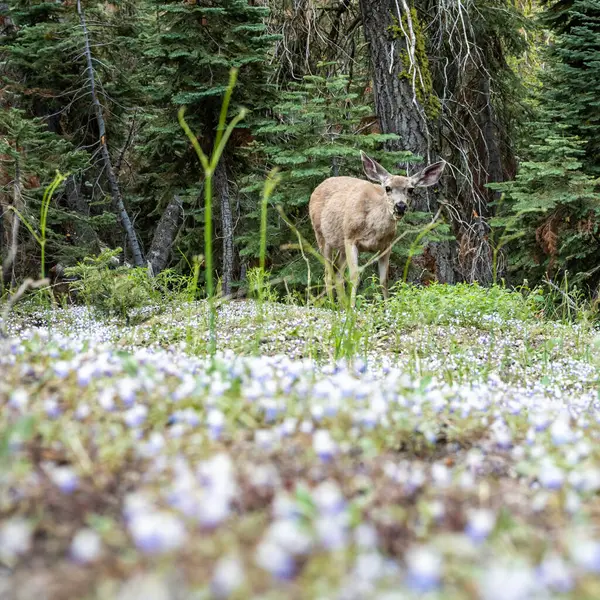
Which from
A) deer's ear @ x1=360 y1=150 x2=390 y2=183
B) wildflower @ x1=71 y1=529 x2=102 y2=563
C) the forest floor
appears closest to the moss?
deer's ear @ x1=360 y1=150 x2=390 y2=183

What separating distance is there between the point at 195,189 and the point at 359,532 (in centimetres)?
908

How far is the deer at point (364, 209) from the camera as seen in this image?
809cm

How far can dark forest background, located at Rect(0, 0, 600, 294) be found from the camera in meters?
9.16

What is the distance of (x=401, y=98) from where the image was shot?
10.0 m

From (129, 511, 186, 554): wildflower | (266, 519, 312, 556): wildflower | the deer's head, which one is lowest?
the deer's head

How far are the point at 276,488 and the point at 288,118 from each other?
9214mm

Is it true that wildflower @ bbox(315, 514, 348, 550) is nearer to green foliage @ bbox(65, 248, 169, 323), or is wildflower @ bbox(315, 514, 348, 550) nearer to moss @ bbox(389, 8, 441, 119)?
green foliage @ bbox(65, 248, 169, 323)

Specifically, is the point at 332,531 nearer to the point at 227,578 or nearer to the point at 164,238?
the point at 227,578

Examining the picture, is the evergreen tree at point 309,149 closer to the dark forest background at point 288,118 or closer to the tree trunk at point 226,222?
the dark forest background at point 288,118

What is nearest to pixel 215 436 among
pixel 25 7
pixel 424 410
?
pixel 424 410

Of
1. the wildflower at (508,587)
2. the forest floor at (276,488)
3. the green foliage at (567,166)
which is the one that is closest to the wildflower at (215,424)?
the forest floor at (276,488)

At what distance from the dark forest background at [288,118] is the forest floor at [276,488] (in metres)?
6.48

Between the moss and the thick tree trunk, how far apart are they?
1 cm

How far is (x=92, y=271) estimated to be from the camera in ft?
25.5
